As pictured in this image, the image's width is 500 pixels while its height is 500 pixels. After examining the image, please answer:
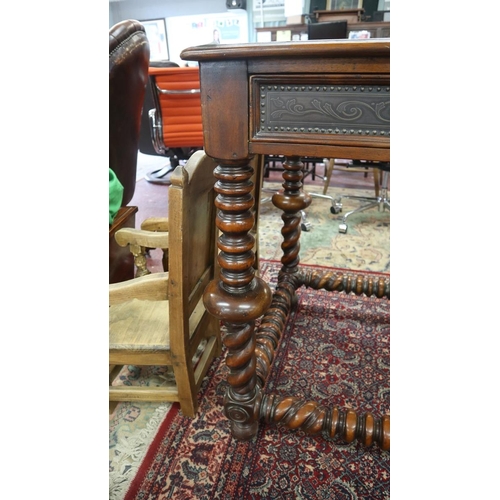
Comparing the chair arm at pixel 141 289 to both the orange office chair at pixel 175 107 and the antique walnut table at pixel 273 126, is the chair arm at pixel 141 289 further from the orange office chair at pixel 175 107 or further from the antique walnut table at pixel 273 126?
the orange office chair at pixel 175 107

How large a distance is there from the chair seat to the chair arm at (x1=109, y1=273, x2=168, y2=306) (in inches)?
6.1

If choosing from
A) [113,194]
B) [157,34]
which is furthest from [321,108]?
[157,34]

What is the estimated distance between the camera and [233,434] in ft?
3.47

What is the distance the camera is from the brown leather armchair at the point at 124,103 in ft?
4.70

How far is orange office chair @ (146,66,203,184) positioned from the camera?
2713mm

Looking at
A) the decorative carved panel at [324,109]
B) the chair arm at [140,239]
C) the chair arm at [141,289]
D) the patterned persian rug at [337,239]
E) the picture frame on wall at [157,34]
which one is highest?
the picture frame on wall at [157,34]

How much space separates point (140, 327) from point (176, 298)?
235 mm

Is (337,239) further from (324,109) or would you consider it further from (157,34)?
(157,34)

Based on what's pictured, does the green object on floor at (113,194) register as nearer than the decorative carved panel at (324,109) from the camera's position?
No

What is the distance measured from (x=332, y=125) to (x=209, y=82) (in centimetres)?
24

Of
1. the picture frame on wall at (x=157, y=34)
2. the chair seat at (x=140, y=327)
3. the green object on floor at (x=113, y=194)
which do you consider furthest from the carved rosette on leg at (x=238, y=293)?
the picture frame on wall at (x=157, y=34)

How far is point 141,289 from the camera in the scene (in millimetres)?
925
